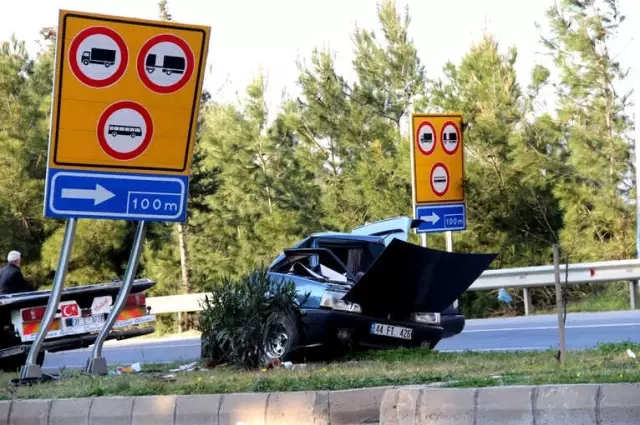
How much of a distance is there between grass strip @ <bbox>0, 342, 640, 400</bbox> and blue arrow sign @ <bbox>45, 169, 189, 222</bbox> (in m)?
1.52

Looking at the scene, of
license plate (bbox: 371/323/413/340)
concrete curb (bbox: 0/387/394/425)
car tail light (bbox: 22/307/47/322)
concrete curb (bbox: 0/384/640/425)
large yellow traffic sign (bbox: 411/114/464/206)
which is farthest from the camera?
large yellow traffic sign (bbox: 411/114/464/206)

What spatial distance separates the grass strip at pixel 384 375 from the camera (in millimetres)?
7281

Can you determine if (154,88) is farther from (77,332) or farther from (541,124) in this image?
(541,124)

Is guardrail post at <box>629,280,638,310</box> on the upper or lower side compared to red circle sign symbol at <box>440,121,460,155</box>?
lower

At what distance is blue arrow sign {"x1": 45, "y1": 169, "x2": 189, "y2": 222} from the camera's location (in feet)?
32.9

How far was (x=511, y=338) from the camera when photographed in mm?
14195

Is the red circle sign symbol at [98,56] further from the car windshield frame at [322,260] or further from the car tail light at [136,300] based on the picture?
the car tail light at [136,300]

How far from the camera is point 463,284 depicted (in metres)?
11.3

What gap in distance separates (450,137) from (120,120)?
25.5 feet

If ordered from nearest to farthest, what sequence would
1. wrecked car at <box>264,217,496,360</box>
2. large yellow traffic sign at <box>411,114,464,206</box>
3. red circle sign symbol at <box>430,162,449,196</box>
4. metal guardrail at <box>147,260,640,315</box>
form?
wrecked car at <box>264,217,496,360</box>
large yellow traffic sign at <box>411,114,464,206</box>
red circle sign symbol at <box>430,162,449,196</box>
metal guardrail at <box>147,260,640,315</box>

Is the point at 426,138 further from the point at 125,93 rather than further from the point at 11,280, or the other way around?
the point at 125,93

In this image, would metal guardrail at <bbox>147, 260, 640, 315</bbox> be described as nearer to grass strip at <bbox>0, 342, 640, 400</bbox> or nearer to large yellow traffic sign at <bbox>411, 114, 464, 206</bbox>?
large yellow traffic sign at <bbox>411, 114, 464, 206</bbox>

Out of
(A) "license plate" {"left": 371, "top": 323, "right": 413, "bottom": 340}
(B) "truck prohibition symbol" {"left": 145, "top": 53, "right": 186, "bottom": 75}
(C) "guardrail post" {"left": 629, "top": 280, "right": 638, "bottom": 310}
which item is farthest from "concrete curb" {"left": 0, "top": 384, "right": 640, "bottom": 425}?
(C) "guardrail post" {"left": 629, "top": 280, "right": 638, "bottom": 310}

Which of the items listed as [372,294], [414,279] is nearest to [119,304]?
[372,294]
